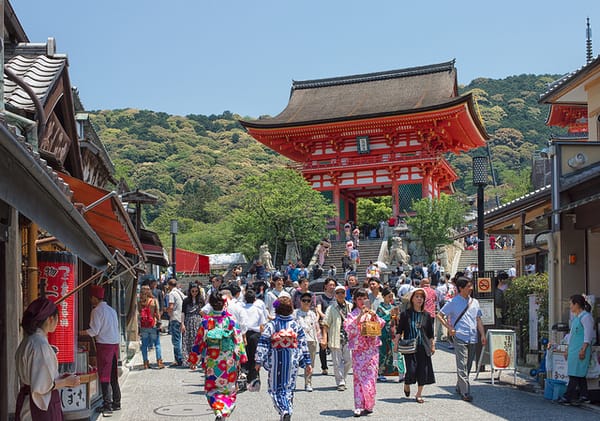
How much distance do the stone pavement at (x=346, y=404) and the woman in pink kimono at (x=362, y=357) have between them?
0.61 ft

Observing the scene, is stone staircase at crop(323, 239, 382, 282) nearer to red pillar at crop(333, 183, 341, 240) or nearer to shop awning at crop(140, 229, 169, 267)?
red pillar at crop(333, 183, 341, 240)

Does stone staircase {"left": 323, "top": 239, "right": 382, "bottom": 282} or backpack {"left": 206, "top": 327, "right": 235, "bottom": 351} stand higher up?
stone staircase {"left": 323, "top": 239, "right": 382, "bottom": 282}

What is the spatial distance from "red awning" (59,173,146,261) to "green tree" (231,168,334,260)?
27711 millimetres

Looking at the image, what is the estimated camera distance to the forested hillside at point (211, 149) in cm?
8069

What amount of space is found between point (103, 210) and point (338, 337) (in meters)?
5.82

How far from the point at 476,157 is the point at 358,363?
25.7 ft

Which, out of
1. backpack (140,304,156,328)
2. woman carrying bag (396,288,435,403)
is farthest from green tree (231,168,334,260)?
woman carrying bag (396,288,435,403)

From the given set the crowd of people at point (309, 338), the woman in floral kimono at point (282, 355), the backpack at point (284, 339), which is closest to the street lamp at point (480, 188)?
the crowd of people at point (309, 338)

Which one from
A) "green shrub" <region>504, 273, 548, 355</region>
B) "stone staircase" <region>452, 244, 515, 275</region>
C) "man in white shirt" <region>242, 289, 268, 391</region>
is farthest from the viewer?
"stone staircase" <region>452, 244, 515, 275</region>

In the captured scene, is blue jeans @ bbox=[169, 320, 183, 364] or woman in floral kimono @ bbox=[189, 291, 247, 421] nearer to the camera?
woman in floral kimono @ bbox=[189, 291, 247, 421]

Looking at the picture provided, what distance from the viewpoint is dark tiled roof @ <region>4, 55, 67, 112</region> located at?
8163 millimetres

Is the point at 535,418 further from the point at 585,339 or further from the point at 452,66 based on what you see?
the point at 452,66

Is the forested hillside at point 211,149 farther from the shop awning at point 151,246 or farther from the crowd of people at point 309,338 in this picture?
the crowd of people at point 309,338

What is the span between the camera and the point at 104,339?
9977 millimetres
